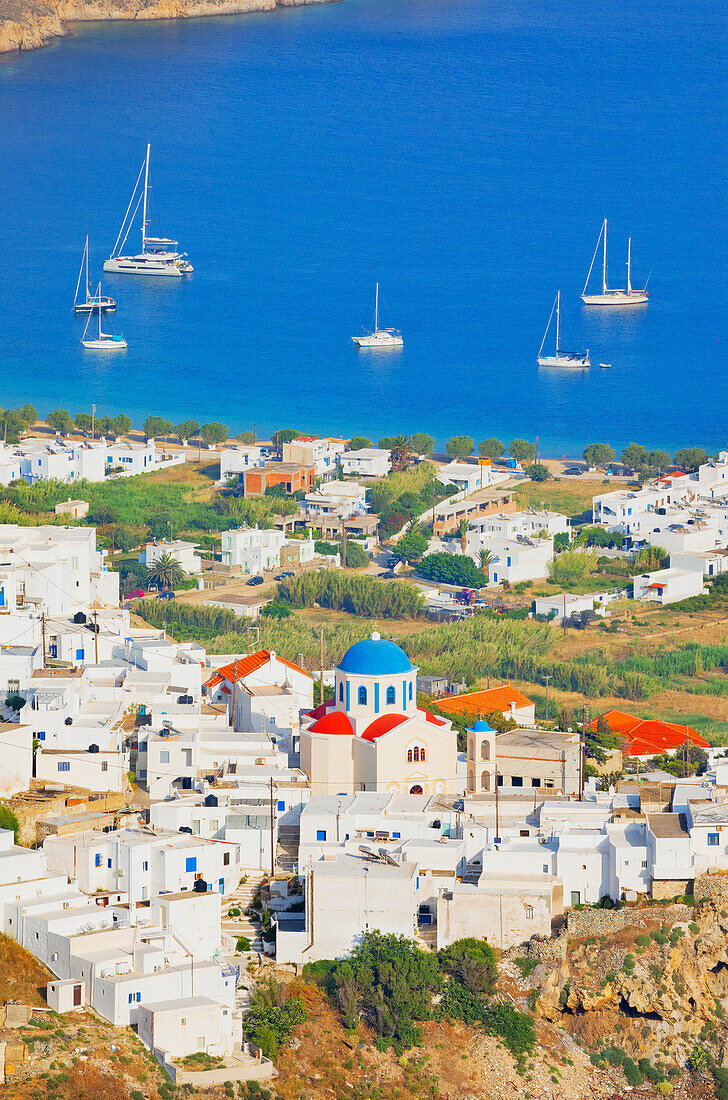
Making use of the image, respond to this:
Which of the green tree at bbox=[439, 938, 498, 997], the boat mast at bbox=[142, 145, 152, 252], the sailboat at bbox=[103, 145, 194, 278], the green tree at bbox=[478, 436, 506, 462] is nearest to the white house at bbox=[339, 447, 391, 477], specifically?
the green tree at bbox=[478, 436, 506, 462]

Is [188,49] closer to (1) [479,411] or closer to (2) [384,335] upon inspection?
(2) [384,335]

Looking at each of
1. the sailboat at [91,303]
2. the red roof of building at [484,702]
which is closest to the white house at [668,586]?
the red roof of building at [484,702]

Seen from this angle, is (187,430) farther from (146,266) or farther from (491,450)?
(146,266)

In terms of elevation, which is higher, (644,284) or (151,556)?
(644,284)

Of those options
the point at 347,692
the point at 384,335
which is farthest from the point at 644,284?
the point at 347,692

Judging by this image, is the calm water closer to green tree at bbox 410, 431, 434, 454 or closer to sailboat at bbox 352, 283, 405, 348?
sailboat at bbox 352, 283, 405, 348
